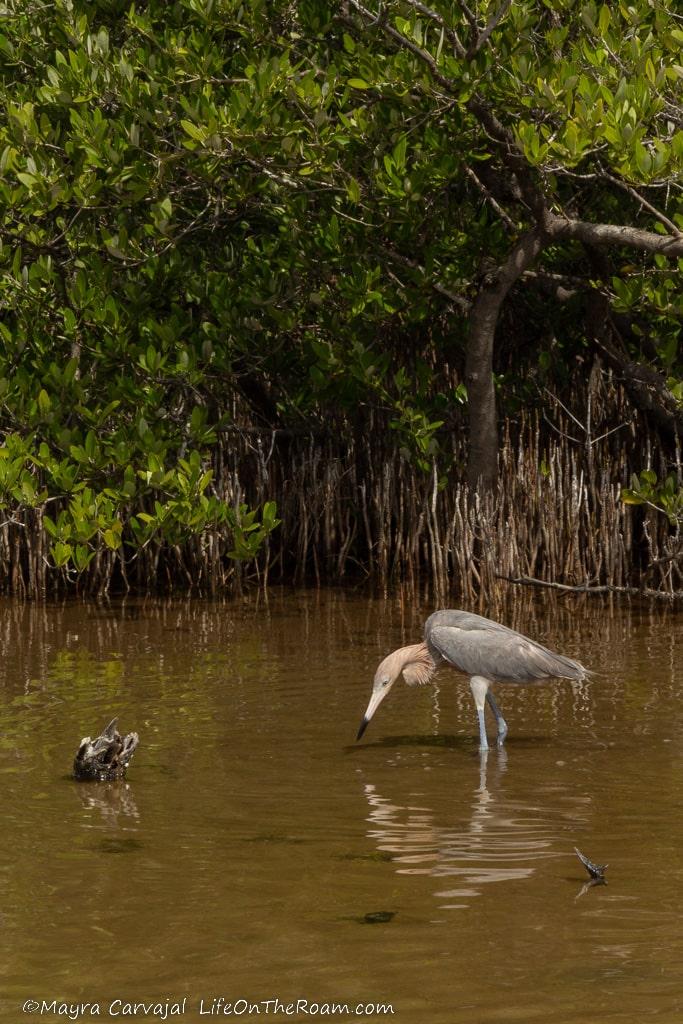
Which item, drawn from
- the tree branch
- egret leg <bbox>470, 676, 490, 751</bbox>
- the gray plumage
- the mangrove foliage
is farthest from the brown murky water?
the tree branch

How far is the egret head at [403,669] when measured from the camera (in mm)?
6094

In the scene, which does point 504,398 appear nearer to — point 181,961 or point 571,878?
point 571,878

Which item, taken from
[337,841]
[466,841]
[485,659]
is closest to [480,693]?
[485,659]

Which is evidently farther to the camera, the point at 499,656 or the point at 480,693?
the point at 499,656

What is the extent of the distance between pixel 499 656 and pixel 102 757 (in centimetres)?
180

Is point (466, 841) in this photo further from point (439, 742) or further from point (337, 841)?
point (439, 742)

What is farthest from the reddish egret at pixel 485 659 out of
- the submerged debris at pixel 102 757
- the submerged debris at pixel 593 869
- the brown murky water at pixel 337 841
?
the submerged debris at pixel 593 869

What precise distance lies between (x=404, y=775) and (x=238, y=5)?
5129 mm

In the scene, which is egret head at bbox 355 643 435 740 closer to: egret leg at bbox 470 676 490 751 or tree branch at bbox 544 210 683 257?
egret leg at bbox 470 676 490 751

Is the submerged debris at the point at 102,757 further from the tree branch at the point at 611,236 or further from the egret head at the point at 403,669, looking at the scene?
the tree branch at the point at 611,236

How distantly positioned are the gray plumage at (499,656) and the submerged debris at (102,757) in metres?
1.58

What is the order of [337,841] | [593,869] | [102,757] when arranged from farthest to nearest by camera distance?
[102,757] → [337,841] → [593,869]

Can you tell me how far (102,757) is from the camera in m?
5.23

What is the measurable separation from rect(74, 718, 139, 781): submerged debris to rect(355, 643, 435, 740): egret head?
3.72 feet
